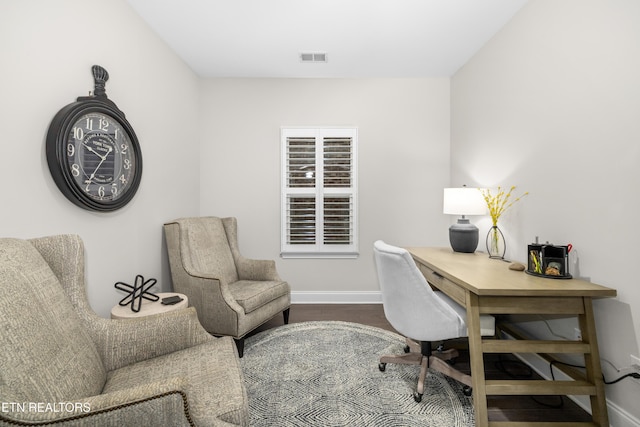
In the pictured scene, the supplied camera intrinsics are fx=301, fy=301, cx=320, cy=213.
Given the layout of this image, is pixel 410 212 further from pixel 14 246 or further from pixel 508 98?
pixel 14 246

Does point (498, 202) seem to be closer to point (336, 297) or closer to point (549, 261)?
point (549, 261)

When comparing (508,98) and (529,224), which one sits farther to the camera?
(508,98)

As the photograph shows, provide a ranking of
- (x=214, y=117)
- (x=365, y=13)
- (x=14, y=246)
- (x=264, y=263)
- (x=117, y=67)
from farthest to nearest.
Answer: (x=214, y=117), (x=264, y=263), (x=365, y=13), (x=117, y=67), (x=14, y=246)

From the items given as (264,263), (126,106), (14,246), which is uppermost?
(126,106)

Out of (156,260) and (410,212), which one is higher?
(410,212)

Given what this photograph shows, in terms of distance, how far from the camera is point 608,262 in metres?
1.59

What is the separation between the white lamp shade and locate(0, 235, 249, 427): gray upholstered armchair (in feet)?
6.70

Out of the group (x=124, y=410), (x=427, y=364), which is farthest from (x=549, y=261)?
(x=124, y=410)

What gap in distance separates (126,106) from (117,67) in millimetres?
257

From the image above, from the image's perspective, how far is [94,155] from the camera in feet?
6.01

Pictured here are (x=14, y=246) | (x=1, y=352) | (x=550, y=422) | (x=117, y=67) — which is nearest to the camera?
(x=1, y=352)

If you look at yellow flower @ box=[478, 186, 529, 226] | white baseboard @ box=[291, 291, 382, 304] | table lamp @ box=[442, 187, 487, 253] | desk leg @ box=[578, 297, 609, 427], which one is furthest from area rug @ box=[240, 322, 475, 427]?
yellow flower @ box=[478, 186, 529, 226]

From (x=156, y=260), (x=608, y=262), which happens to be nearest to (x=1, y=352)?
(x=156, y=260)

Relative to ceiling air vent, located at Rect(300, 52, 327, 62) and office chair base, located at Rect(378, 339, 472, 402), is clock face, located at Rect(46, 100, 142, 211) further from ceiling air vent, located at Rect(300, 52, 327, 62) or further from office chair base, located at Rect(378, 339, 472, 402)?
office chair base, located at Rect(378, 339, 472, 402)
